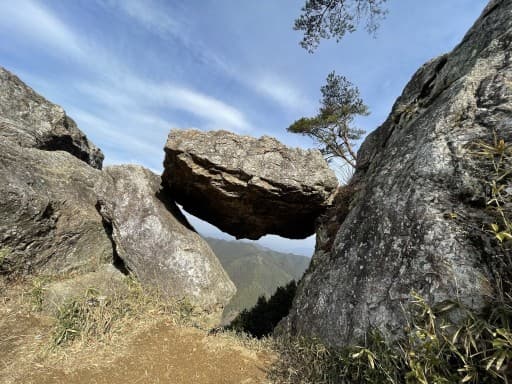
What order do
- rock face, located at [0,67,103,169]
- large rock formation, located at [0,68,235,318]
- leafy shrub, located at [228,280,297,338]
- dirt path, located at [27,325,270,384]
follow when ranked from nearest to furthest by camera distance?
dirt path, located at [27,325,270,384], large rock formation, located at [0,68,235,318], leafy shrub, located at [228,280,297,338], rock face, located at [0,67,103,169]

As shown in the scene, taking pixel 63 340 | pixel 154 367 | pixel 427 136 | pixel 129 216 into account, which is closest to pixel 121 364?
pixel 154 367

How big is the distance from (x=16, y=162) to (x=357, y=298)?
8950 mm

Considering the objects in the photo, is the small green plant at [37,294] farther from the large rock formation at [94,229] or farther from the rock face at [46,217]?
the rock face at [46,217]

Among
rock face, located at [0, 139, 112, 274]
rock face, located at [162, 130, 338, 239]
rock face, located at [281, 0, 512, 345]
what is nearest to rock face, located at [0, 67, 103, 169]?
rock face, located at [0, 139, 112, 274]

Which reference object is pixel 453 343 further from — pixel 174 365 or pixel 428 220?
pixel 174 365

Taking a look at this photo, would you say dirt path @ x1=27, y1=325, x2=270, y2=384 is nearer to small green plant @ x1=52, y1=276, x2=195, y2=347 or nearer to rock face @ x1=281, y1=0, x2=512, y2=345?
small green plant @ x1=52, y1=276, x2=195, y2=347

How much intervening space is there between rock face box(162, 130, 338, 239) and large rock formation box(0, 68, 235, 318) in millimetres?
1281

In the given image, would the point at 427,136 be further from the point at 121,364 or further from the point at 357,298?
the point at 121,364

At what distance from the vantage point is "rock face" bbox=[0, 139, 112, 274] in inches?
270

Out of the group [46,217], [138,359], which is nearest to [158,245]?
[46,217]

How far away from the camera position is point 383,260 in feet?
13.7

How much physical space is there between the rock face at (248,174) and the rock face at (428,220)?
268 cm

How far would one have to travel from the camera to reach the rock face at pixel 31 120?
987 centimetres

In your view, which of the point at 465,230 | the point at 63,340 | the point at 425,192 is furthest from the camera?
the point at 63,340
